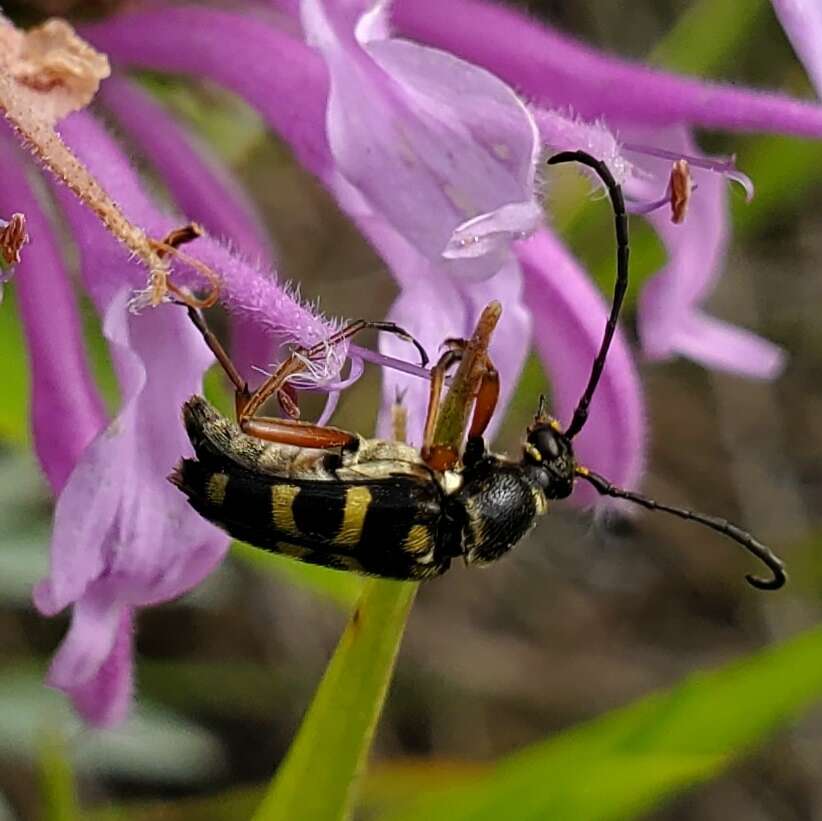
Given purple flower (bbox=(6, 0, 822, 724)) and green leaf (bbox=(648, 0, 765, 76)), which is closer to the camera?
purple flower (bbox=(6, 0, 822, 724))

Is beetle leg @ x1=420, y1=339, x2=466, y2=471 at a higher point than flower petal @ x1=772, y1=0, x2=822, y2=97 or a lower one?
lower

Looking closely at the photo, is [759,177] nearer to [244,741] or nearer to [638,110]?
[638,110]

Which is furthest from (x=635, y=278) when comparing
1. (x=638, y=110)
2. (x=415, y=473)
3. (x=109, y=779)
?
(x=109, y=779)

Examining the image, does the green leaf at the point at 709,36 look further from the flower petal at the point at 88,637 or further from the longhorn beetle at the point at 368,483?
the flower petal at the point at 88,637

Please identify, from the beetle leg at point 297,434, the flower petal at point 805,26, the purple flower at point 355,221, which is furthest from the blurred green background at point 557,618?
the flower petal at point 805,26

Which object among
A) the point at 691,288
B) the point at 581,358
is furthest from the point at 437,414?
the point at 691,288

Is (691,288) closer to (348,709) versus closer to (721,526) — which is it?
(721,526)

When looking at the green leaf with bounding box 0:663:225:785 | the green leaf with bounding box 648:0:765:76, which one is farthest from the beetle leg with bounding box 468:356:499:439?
the green leaf with bounding box 648:0:765:76

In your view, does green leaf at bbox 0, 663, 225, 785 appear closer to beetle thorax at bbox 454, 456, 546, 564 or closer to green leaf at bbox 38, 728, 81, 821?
green leaf at bbox 38, 728, 81, 821
